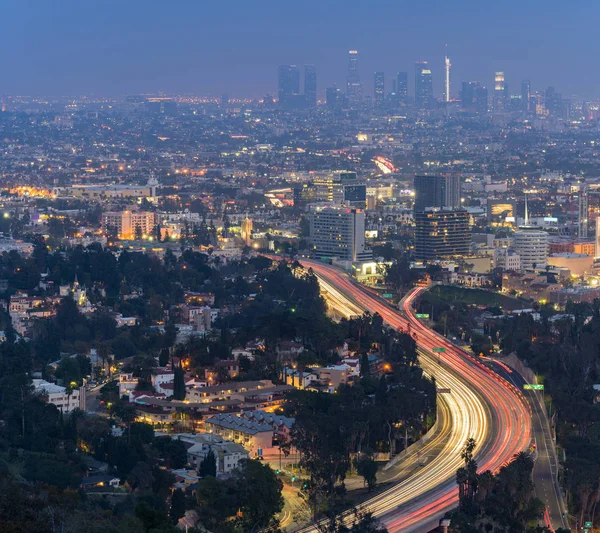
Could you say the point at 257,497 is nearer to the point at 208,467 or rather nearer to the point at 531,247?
the point at 208,467

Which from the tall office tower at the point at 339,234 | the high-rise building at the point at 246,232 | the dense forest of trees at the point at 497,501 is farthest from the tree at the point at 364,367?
the high-rise building at the point at 246,232

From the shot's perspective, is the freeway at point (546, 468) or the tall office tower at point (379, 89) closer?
the freeway at point (546, 468)

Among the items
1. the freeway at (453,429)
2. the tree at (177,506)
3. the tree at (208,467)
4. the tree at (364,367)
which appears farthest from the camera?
the tree at (364,367)

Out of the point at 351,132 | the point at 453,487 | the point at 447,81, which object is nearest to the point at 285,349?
the point at 453,487

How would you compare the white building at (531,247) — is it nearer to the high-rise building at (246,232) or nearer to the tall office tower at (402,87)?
the high-rise building at (246,232)

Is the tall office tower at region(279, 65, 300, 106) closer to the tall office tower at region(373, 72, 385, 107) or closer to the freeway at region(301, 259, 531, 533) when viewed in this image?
the tall office tower at region(373, 72, 385, 107)

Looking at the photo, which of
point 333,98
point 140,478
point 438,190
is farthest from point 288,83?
point 140,478

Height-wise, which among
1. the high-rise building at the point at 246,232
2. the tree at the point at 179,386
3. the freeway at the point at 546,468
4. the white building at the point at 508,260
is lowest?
the freeway at the point at 546,468
